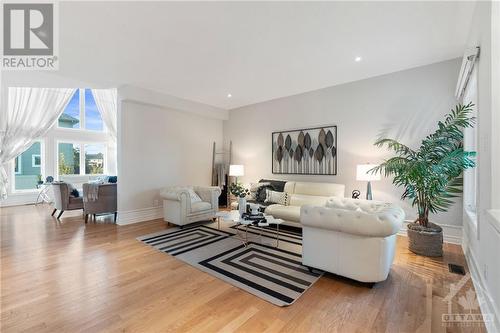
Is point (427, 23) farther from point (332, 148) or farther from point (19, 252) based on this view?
point (19, 252)

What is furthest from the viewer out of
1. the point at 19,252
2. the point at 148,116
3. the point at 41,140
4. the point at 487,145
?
the point at 41,140

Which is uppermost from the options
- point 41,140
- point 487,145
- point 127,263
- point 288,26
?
point 288,26

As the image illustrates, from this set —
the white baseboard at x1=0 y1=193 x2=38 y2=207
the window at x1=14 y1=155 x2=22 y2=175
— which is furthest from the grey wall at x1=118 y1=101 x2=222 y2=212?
the window at x1=14 y1=155 x2=22 y2=175

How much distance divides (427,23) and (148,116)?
16.5ft

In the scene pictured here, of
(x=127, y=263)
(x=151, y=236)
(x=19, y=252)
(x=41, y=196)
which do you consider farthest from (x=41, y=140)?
(x=127, y=263)

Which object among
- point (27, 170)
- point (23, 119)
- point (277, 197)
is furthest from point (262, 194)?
point (27, 170)

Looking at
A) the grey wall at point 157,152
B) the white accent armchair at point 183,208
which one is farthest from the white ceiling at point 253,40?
the white accent armchair at point 183,208

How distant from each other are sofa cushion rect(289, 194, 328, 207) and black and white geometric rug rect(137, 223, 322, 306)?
70 centimetres

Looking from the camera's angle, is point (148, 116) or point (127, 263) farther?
point (148, 116)

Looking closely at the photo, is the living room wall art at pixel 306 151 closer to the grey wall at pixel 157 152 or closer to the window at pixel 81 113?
the grey wall at pixel 157 152

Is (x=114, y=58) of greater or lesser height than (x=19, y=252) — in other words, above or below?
above

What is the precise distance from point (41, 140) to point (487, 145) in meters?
9.54

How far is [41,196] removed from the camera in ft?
21.8

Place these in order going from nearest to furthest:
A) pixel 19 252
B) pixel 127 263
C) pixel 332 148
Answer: pixel 127 263
pixel 19 252
pixel 332 148
